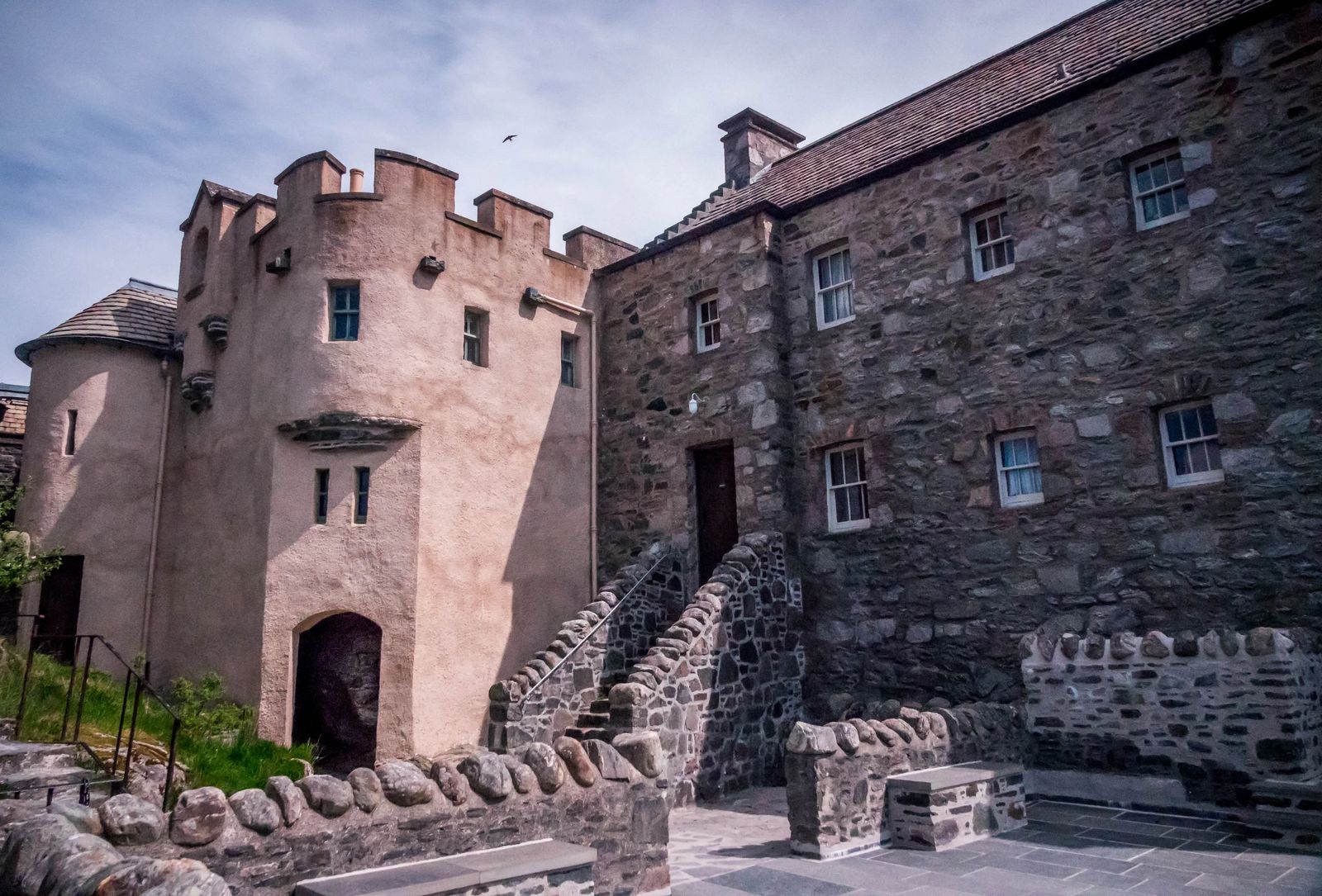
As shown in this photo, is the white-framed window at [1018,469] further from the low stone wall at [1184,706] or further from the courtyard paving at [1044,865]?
the courtyard paving at [1044,865]

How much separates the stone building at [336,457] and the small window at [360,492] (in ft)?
0.09

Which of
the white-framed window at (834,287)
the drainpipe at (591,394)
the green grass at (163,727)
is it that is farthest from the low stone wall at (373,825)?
the drainpipe at (591,394)

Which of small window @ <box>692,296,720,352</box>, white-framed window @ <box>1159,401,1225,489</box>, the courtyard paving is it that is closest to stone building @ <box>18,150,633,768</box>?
small window @ <box>692,296,720,352</box>

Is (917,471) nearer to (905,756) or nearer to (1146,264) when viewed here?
(1146,264)

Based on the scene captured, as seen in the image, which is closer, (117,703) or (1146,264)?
(1146,264)

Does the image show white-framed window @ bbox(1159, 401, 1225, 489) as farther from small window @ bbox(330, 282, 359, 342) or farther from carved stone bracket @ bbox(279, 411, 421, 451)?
small window @ bbox(330, 282, 359, 342)

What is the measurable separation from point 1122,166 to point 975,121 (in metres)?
2.47

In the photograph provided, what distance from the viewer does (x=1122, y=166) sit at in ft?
34.0

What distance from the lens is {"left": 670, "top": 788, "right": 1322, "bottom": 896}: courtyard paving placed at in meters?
5.98

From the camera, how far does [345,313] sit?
13250mm

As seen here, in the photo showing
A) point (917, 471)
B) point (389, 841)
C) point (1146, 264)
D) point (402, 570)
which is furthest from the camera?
point (402, 570)

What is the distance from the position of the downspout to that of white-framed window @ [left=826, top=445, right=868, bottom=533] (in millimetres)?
10839

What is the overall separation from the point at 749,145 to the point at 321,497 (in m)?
10.5

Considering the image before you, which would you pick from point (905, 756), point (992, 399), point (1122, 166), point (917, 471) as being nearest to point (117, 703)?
point (905, 756)
